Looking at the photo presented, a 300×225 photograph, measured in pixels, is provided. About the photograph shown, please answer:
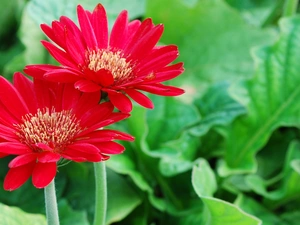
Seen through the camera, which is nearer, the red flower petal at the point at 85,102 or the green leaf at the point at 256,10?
the red flower petal at the point at 85,102

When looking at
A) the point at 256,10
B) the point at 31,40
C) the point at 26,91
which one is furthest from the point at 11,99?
the point at 256,10

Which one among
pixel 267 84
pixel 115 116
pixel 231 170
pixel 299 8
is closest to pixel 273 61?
pixel 267 84

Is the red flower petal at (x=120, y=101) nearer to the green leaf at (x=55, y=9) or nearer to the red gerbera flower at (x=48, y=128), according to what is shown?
the red gerbera flower at (x=48, y=128)

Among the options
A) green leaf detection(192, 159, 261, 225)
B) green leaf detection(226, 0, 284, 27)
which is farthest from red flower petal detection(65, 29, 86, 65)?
green leaf detection(226, 0, 284, 27)

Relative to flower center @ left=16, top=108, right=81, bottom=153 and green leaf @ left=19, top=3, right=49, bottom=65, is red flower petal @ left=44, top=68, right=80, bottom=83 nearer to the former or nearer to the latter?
flower center @ left=16, top=108, right=81, bottom=153

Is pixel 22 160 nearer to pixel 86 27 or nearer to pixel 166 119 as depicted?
pixel 86 27

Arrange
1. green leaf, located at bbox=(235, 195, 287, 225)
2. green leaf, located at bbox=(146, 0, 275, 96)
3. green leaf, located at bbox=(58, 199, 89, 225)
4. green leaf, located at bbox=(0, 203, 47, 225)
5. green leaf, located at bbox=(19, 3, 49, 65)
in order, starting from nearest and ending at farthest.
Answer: green leaf, located at bbox=(0, 203, 47, 225), green leaf, located at bbox=(58, 199, 89, 225), green leaf, located at bbox=(235, 195, 287, 225), green leaf, located at bbox=(19, 3, 49, 65), green leaf, located at bbox=(146, 0, 275, 96)

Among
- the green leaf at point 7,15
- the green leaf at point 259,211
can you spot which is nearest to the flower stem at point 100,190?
the green leaf at point 259,211
